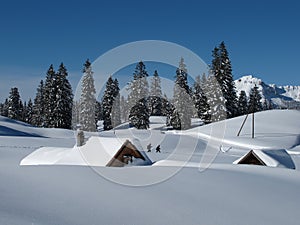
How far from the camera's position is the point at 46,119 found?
54.9m

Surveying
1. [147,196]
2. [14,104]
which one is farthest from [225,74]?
[147,196]

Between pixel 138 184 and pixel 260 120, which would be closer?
pixel 138 184

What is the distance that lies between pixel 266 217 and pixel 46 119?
50.4m

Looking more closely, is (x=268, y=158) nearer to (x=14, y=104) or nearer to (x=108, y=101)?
(x=108, y=101)

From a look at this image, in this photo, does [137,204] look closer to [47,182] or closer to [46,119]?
[47,182]

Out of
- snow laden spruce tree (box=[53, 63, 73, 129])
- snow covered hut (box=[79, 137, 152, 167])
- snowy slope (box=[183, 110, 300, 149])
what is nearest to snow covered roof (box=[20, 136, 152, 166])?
snow covered hut (box=[79, 137, 152, 167])

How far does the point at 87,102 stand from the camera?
5528 cm

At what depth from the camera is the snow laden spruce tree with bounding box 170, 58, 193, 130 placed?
186ft

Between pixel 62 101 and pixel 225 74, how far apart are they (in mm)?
27043

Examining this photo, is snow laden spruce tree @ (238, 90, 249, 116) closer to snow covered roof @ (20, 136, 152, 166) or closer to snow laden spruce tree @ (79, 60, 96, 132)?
snow laden spruce tree @ (79, 60, 96, 132)

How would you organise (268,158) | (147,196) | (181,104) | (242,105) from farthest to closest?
(242,105), (181,104), (268,158), (147,196)

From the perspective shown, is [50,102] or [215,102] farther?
[215,102]

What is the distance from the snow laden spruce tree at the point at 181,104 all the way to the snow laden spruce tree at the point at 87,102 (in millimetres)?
13566

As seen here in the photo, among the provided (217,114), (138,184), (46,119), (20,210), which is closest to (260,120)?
(217,114)
